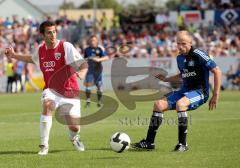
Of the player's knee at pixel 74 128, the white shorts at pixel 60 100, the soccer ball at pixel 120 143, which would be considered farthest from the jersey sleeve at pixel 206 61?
the player's knee at pixel 74 128

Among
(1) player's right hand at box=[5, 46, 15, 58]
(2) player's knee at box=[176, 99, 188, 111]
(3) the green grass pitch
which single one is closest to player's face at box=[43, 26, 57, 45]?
(1) player's right hand at box=[5, 46, 15, 58]

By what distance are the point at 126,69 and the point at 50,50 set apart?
24.2m

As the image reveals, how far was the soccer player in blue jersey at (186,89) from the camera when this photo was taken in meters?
11.9

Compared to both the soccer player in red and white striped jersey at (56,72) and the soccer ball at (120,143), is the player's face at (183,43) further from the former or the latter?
the soccer ball at (120,143)

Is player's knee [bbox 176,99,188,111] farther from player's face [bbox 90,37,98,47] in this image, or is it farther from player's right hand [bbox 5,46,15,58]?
player's face [bbox 90,37,98,47]

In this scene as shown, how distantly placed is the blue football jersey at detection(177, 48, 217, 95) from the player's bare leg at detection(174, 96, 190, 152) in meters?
0.38

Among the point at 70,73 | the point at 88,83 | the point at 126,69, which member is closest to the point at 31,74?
the point at 126,69

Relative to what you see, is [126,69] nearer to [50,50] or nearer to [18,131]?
[18,131]

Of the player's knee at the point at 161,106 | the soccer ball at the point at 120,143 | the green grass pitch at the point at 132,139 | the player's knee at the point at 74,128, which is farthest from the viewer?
the player's knee at the point at 74,128

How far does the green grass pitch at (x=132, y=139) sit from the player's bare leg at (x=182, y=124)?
0.76ft

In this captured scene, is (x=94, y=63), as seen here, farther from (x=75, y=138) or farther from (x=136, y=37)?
(x=136, y=37)

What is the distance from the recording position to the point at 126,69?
3625 cm

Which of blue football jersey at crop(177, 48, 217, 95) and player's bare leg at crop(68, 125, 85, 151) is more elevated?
blue football jersey at crop(177, 48, 217, 95)

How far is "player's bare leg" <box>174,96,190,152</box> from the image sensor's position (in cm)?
1188
